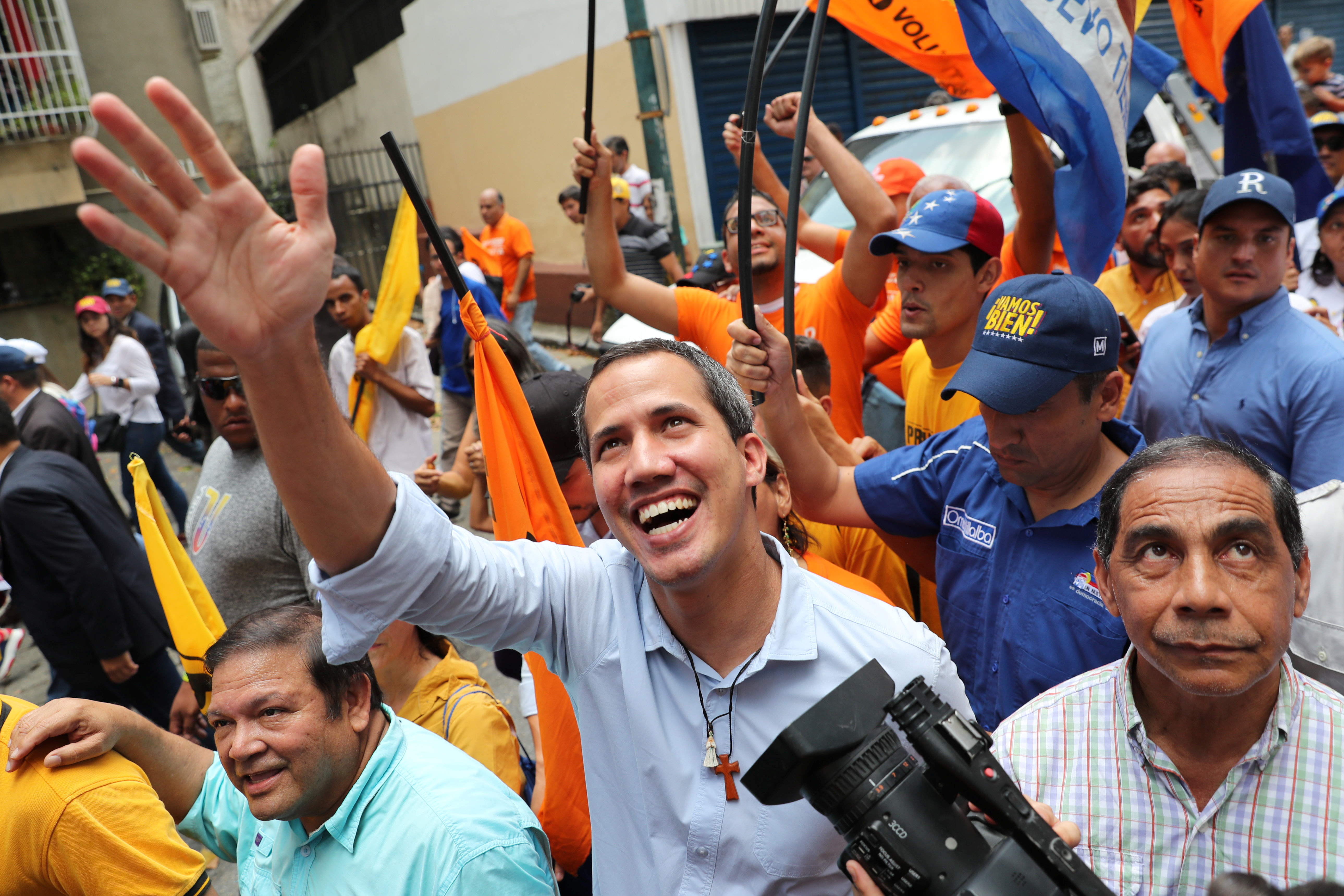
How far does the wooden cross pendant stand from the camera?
1575 millimetres

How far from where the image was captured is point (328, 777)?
2.03 meters

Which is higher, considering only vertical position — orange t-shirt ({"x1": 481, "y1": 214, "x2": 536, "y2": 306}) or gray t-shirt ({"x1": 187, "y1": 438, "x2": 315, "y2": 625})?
orange t-shirt ({"x1": 481, "y1": 214, "x2": 536, "y2": 306})

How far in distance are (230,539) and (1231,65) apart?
15.3 ft

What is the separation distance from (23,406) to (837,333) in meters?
4.61

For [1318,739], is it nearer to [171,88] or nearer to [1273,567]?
[1273,567]

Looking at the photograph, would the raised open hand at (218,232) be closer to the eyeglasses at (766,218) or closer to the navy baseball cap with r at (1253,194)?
the navy baseball cap with r at (1253,194)

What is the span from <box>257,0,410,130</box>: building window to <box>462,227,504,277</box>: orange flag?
10035 mm

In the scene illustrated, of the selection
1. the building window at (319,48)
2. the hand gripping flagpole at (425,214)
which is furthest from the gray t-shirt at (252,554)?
the building window at (319,48)

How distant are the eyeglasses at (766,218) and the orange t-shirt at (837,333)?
0.52m

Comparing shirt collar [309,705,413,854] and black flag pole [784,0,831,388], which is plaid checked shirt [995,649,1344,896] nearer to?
black flag pole [784,0,831,388]

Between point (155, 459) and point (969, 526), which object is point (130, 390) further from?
point (969, 526)

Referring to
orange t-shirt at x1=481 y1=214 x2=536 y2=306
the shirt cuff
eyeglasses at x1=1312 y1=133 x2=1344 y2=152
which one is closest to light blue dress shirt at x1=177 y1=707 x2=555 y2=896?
the shirt cuff

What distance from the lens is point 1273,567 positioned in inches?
60.6

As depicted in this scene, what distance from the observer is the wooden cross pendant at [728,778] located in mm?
1575
